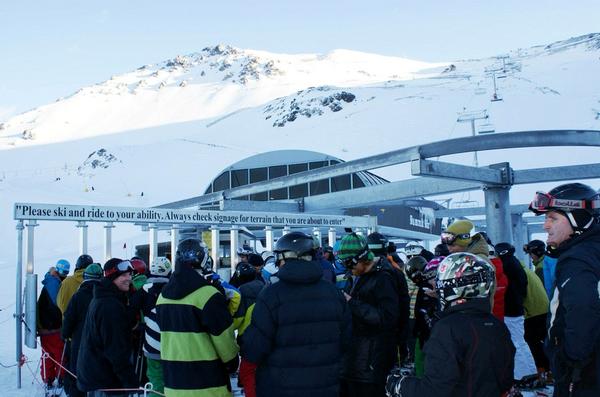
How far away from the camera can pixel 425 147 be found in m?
8.09

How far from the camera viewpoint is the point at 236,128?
77688mm

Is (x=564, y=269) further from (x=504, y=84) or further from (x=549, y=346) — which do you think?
(x=504, y=84)

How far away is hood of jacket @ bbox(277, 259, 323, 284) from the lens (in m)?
3.65

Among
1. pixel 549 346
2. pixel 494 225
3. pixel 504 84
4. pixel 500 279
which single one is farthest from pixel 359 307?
pixel 504 84

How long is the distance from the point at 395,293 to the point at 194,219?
6.12 metres

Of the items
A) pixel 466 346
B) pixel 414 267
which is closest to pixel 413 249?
pixel 414 267

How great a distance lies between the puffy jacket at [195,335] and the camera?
3850 millimetres

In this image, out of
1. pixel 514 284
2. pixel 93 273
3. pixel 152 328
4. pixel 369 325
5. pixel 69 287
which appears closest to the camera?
pixel 369 325

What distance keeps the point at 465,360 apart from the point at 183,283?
6.45 ft

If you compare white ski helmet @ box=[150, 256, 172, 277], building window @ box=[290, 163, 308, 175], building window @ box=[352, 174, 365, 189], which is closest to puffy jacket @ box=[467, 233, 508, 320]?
white ski helmet @ box=[150, 256, 172, 277]

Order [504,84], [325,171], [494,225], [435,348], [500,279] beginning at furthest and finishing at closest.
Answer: [504,84], [325,171], [494,225], [500,279], [435,348]

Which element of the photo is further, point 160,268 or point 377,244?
point 377,244

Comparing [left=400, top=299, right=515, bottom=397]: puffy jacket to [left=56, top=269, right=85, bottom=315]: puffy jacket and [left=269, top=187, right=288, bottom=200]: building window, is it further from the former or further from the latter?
[left=269, top=187, right=288, bottom=200]: building window

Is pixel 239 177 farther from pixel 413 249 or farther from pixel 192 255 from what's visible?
pixel 192 255
